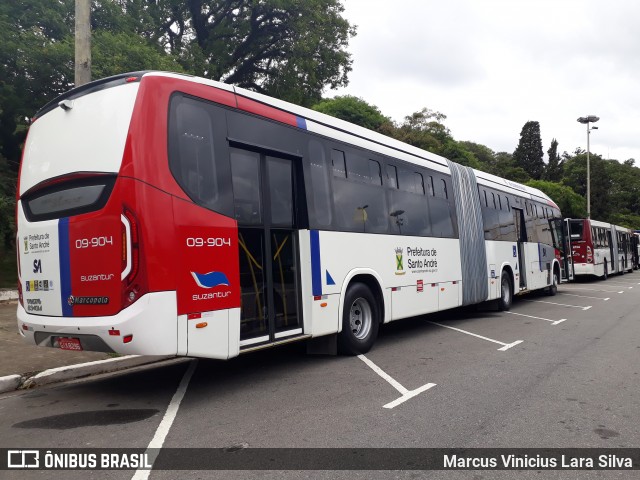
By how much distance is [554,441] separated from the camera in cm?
421

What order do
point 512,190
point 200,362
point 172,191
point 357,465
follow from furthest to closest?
point 512,190, point 200,362, point 172,191, point 357,465

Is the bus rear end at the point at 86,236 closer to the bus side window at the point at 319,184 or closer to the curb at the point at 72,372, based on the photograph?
the curb at the point at 72,372

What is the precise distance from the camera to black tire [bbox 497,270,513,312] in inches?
526

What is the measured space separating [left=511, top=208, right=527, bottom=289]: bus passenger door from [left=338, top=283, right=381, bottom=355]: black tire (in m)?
7.86

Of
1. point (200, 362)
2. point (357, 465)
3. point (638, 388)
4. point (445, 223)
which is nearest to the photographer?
point (357, 465)

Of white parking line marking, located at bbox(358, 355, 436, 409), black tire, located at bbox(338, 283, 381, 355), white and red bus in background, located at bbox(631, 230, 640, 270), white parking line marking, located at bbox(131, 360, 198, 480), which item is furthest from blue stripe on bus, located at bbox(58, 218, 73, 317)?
white and red bus in background, located at bbox(631, 230, 640, 270)

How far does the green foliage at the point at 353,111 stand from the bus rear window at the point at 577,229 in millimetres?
19947

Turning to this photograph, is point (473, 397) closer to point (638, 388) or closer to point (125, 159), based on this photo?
point (638, 388)

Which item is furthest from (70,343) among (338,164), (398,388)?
(338,164)

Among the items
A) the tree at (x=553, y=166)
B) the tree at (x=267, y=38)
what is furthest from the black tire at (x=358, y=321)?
the tree at (x=553, y=166)

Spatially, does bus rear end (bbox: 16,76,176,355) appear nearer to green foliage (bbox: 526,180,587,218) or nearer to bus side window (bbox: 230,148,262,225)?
bus side window (bbox: 230,148,262,225)

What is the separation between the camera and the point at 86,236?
5195 mm

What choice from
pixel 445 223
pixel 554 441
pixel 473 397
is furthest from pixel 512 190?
pixel 554 441

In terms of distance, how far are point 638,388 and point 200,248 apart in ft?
16.9
